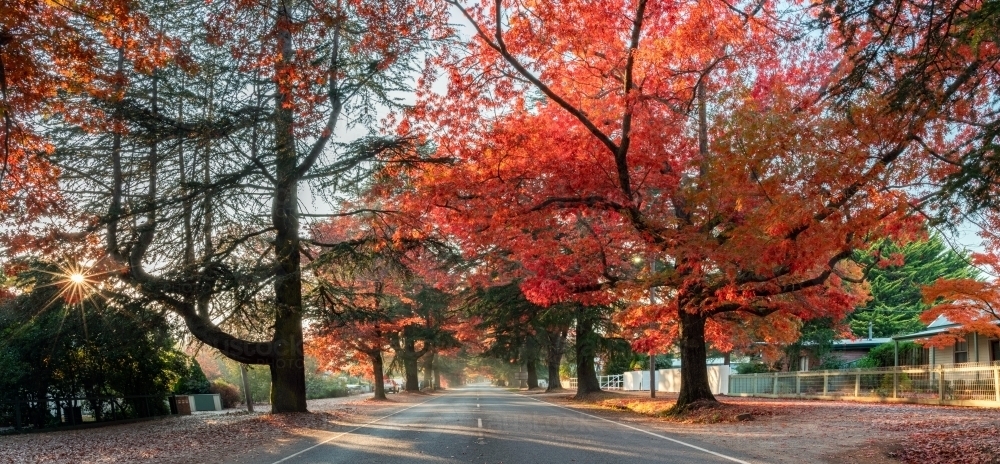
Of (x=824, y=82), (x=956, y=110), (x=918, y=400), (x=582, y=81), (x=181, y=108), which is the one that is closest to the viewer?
(x=956, y=110)

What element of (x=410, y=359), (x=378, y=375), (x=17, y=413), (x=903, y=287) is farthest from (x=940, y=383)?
(x=410, y=359)

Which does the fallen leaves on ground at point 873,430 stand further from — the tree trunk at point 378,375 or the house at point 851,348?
the tree trunk at point 378,375

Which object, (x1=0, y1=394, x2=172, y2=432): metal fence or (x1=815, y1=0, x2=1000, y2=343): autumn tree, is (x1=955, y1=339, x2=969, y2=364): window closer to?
(x1=815, y1=0, x2=1000, y2=343): autumn tree

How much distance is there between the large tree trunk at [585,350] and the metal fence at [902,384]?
8054 mm

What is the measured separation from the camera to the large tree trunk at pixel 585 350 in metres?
32.2

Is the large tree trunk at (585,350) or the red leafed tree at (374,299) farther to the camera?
the large tree trunk at (585,350)

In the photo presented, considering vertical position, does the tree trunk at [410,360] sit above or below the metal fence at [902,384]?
below

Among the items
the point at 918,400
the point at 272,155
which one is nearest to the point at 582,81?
the point at 272,155

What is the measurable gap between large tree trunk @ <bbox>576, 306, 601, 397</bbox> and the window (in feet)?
47.9

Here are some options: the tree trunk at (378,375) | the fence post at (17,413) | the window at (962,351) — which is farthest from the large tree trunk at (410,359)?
the window at (962,351)

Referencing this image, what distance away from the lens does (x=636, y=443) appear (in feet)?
38.6

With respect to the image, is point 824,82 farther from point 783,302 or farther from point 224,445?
point 224,445

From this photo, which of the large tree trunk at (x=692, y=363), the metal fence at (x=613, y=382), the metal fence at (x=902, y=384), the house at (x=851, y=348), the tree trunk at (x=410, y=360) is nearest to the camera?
the metal fence at (x=902, y=384)

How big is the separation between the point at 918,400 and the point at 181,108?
22789mm
